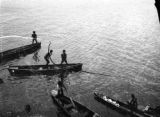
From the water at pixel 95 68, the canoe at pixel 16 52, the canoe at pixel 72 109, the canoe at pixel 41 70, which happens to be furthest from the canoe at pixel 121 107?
the canoe at pixel 16 52

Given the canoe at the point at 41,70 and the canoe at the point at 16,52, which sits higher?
the canoe at the point at 16,52

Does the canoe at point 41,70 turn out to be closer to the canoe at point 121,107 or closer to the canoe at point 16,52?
the canoe at point 16,52

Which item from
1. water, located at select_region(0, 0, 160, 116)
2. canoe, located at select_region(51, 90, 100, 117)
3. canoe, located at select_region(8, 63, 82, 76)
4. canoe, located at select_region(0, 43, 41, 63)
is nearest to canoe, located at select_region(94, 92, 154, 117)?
water, located at select_region(0, 0, 160, 116)

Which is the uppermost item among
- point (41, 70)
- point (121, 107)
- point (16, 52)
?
point (16, 52)

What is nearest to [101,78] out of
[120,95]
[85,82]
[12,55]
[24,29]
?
[85,82]

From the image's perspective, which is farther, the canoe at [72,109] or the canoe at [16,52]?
the canoe at [16,52]

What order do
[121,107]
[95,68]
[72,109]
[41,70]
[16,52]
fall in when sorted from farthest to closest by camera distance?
[16,52] → [95,68] → [41,70] → [121,107] → [72,109]

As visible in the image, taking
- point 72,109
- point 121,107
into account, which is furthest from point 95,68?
point 72,109

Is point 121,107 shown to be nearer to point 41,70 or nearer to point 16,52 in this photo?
point 41,70

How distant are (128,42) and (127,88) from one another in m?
18.3

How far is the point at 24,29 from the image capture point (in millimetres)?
45656

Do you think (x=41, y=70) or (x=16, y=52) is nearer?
(x=41, y=70)

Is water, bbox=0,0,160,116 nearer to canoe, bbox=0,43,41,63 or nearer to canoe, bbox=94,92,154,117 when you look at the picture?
canoe, bbox=94,92,154,117

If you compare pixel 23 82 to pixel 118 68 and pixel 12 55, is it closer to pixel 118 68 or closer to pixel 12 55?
pixel 12 55
